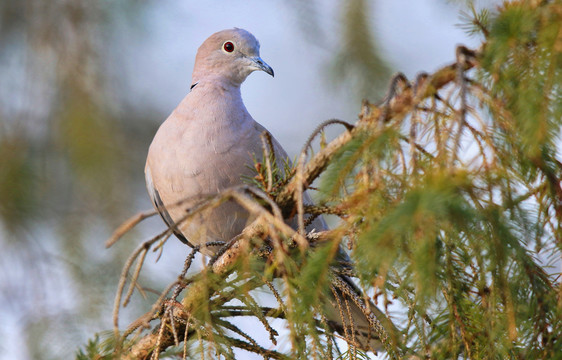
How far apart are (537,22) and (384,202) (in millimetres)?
477

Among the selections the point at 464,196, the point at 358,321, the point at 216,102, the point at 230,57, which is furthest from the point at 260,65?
the point at 464,196

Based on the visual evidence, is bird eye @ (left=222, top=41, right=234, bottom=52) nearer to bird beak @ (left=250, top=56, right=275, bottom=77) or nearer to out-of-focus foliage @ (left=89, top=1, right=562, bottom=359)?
bird beak @ (left=250, top=56, right=275, bottom=77)

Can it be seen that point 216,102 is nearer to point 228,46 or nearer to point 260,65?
point 260,65

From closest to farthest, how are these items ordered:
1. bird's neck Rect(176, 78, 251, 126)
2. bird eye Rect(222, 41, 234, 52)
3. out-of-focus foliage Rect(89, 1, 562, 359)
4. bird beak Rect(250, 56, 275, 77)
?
out-of-focus foliage Rect(89, 1, 562, 359), bird's neck Rect(176, 78, 251, 126), bird beak Rect(250, 56, 275, 77), bird eye Rect(222, 41, 234, 52)

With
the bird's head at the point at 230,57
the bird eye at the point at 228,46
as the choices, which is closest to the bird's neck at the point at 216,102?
the bird's head at the point at 230,57

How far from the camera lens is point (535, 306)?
1578 mm

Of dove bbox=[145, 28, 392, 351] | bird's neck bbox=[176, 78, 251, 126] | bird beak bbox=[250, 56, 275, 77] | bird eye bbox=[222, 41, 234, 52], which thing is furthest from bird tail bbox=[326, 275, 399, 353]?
bird eye bbox=[222, 41, 234, 52]

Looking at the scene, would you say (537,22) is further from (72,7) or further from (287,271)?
(72,7)

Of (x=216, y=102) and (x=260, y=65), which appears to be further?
(x=260, y=65)

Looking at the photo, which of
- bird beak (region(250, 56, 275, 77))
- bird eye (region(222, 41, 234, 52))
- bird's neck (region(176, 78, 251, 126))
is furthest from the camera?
bird eye (region(222, 41, 234, 52))

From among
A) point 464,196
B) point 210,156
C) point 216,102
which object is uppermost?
point 216,102

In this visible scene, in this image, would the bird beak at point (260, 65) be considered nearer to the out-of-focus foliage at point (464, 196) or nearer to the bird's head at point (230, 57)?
the bird's head at point (230, 57)

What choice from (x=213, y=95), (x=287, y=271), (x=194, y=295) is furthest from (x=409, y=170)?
(x=213, y=95)

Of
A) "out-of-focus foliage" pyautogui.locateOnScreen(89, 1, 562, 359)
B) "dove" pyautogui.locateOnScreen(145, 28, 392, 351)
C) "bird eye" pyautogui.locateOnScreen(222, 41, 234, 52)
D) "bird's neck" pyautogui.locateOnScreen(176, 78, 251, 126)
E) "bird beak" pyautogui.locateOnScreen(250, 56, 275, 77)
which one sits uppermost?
"bird eye" pyautogui.locateOnScreen(222, 41, 234, 52)
